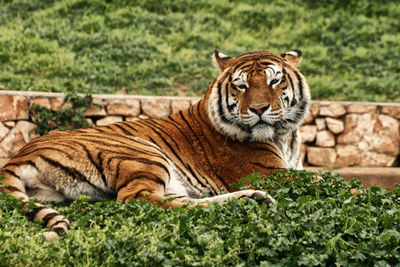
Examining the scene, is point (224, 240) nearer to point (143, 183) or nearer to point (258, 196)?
point (258, 196)

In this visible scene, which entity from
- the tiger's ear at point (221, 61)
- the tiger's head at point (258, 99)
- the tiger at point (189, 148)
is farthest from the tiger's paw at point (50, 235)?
the tiger's ear at point (221, 61)

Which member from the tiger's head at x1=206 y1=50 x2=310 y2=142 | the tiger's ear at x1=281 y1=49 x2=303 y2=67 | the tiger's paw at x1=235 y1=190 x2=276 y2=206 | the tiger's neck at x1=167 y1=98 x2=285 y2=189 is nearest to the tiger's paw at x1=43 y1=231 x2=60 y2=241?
the tiger's paw at x1=235 y1=190 x2=276 y2=206

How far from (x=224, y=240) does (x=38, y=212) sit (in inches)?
53.8

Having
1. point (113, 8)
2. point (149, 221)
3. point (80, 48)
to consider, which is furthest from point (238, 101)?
point (113, 8)

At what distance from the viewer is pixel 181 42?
10.4 metres

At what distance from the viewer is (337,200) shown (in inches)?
142

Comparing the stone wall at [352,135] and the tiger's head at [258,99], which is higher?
the tiger's head at [258,99]

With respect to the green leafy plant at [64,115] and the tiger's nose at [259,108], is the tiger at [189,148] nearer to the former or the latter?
the tiger's nose at [259,108]

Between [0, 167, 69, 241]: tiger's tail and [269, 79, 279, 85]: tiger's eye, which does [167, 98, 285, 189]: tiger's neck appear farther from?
[0, 167, 69, 241]: tiger's tail

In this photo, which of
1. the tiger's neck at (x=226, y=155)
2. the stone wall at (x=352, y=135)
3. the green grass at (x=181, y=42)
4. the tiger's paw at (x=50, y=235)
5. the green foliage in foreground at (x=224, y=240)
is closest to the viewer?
the green foliage in foreground at (x=224, y=240)

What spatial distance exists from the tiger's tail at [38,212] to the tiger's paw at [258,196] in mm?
1265

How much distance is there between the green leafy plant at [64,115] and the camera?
635cm

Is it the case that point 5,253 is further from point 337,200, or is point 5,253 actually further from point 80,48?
point 80,48

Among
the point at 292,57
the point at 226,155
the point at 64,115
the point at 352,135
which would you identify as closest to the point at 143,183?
the point at 226,155
